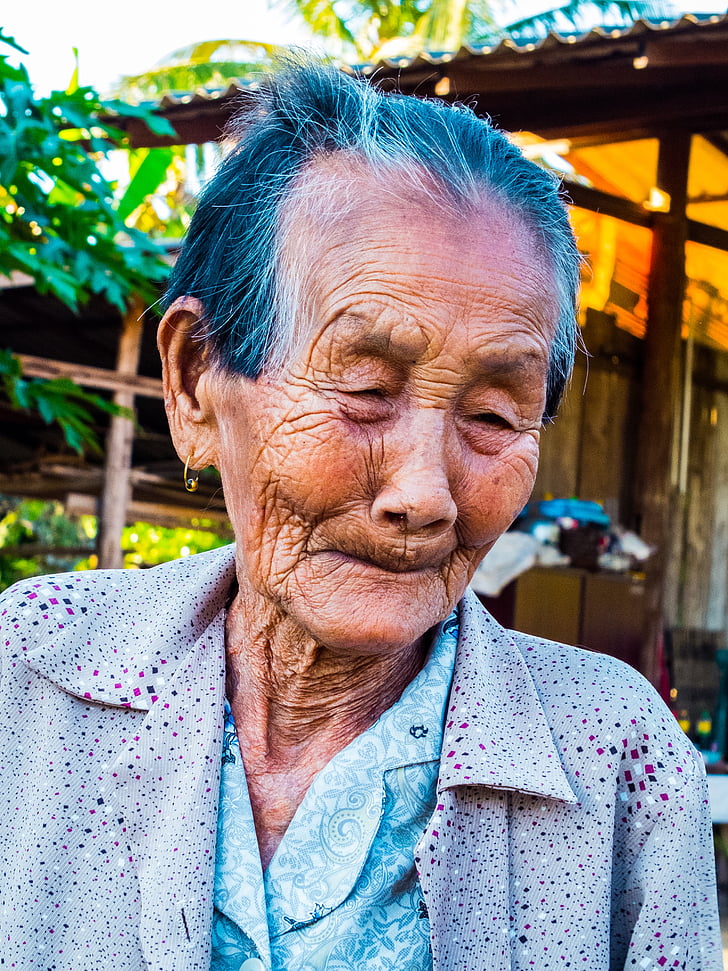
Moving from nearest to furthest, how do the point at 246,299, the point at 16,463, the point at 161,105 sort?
the point at 246,299
the point at 161,105
the point at 16,463

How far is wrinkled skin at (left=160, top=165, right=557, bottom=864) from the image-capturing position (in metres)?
1.13

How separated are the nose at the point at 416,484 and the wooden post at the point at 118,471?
675cm

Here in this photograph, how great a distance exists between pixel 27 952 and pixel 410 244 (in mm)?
979

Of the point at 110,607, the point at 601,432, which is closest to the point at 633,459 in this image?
the point at 601,432

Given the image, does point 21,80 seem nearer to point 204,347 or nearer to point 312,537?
point 204,347

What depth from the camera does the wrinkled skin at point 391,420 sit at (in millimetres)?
1133

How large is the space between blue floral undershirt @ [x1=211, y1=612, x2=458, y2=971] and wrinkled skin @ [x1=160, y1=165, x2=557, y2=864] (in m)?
0.07

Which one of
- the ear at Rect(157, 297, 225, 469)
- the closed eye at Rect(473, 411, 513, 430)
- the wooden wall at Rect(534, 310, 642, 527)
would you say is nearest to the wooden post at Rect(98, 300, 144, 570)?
the wooden wall at Rect(534, 310, 642, 527)

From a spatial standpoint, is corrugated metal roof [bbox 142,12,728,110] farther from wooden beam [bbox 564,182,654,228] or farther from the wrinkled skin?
the wrinkled skin

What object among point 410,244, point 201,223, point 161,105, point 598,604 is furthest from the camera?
point 598,604

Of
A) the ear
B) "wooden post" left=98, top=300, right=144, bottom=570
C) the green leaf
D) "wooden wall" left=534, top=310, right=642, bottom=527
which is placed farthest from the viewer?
"wooden post" left=98, top=300, right=144, bottom=570

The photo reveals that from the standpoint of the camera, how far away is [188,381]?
1366 millimetres

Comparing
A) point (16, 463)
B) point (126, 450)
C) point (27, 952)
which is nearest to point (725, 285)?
point (126, 450)

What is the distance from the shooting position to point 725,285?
21.2ft
